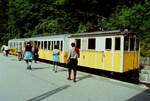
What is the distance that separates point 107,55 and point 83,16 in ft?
55.4

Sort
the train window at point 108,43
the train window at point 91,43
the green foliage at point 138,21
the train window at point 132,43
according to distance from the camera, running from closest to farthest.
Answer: the train window at point 108,43, the train window at point 132,43, the train window at point 91,43, the green foliage at point 138,21

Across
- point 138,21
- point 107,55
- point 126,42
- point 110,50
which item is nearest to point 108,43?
point 110,50

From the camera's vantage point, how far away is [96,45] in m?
10.3

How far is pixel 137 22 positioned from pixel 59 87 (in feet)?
34.7

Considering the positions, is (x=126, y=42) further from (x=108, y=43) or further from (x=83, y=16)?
(x=83, y=16)

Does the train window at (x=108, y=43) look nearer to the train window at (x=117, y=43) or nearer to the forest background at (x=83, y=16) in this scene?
the train window at (x=117, y=43)

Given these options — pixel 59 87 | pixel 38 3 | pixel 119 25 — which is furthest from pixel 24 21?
pixel 59 87

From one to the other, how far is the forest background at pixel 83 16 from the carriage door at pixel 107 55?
15.0 feet

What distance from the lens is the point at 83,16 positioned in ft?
83.1

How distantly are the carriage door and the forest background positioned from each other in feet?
15.0

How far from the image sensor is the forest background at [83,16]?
14344mm

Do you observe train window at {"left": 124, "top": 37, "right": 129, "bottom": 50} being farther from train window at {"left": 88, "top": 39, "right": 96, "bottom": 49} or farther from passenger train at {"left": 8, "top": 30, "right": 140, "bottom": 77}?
train window at {"left": 88, "top": 39, "right": 96, "bottom": 49}

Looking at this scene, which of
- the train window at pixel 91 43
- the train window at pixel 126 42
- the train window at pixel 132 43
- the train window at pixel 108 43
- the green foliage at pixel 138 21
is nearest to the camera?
the train window at pixel 126 42

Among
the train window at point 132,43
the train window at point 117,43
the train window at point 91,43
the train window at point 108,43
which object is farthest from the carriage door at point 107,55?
the train window at point 132,43
